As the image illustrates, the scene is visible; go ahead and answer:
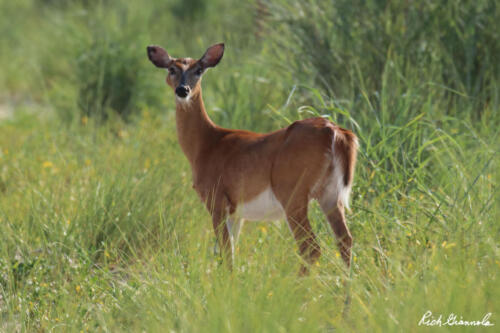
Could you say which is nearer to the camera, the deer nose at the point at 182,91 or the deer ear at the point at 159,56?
the deer nose at the point at 182,91

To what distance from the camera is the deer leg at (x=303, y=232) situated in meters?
3.42

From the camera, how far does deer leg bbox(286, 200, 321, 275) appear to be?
11.2 ft

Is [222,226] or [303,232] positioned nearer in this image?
[303,232]

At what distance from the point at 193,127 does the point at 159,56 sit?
507 millimetres

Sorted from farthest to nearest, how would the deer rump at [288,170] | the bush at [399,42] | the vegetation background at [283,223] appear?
1. the bush at [399,42]
2. the deer rump at [288,170]
3. the vegetation background at [283,223]

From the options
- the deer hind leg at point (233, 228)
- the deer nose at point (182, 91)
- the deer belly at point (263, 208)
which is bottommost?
the deer hind leg at point (233, 228)

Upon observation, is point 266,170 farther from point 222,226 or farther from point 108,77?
point 108,77

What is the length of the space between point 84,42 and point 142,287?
5362 mm

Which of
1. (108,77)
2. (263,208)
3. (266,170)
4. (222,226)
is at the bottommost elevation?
(222,226)

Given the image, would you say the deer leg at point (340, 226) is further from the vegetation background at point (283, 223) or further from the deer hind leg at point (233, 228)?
the deer hind leg at point (233, 228)

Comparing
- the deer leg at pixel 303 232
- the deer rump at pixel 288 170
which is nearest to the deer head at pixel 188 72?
the deer rump at pixel 288 170

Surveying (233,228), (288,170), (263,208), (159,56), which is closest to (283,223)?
(233,228)

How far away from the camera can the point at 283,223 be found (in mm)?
4203

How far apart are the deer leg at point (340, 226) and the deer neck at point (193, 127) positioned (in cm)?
92
